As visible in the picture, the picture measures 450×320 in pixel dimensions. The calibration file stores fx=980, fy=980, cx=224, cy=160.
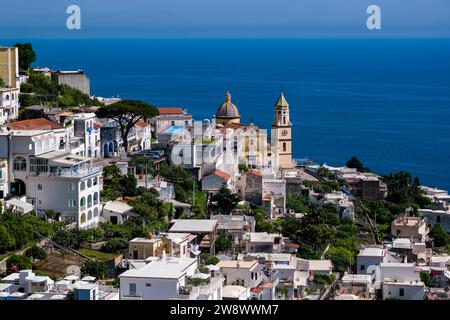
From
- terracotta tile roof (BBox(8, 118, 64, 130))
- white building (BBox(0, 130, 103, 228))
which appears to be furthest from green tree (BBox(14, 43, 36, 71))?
white building (BBox(0, 130, 103, 228))

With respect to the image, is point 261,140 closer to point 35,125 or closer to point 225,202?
point 225,202

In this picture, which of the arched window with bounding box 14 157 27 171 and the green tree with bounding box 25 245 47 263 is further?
the arched window with bounding box 14 157 27 171

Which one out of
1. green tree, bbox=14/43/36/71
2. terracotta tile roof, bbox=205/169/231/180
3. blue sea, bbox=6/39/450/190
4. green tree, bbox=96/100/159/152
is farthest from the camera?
blue sea, bbox=6/39/450/190

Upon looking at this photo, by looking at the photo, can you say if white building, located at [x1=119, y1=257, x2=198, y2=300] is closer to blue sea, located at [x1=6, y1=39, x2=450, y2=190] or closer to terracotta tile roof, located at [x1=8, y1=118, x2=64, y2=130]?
terracotta tile roof, located at [x1=8, y1=118, x2=64, y2=130]

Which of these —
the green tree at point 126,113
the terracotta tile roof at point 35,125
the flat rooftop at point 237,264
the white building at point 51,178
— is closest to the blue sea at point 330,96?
the green tree at point 126,113

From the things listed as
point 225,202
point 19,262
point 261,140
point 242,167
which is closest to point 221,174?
point 225,202

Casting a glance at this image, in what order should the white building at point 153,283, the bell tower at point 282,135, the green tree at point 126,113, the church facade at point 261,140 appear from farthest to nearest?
the bell tower at point 282,135 → the church facade at point 261,140 → the green tree at point 126,113 → the white building at point 153,283

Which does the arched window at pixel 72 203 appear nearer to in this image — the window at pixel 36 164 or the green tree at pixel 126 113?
the window at pixel 36 164
